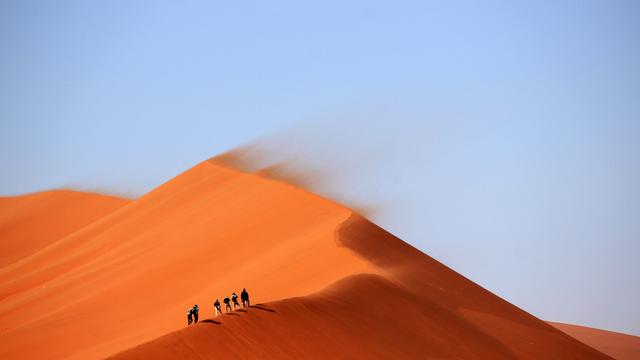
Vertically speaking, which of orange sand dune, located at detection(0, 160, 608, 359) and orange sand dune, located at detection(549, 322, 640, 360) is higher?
orange sand dune, located at detection(549, 322, 640, 360)

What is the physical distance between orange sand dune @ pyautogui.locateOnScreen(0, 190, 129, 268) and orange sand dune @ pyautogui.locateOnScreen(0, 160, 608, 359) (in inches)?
564

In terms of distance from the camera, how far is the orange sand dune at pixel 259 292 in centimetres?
2567

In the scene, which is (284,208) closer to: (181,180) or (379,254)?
(379,254)

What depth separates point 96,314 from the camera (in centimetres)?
3709

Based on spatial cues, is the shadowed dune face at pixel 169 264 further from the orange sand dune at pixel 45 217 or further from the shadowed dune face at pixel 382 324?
the orange sand dune at pixel 45 217

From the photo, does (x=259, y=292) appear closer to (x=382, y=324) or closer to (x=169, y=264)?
(x=382, y=324)

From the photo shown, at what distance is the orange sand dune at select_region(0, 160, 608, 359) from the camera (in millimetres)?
25672

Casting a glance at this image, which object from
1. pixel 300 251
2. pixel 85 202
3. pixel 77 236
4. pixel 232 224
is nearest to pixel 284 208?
pixel 232 224

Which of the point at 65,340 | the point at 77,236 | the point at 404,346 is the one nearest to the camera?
the point at 404,346

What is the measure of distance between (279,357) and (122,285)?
18140 mm

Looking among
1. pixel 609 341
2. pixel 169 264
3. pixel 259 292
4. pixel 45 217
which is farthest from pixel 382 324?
pixel 45 217

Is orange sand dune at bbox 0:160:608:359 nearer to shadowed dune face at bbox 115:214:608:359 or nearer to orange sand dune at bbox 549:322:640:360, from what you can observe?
shadowed dune face at bbox 115:214:608:359

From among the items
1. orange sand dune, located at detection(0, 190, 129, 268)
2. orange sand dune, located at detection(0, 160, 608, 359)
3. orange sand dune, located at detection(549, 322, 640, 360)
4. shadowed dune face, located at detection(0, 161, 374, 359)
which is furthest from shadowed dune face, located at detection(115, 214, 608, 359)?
orange sand dune, located at detection(0, 190, 129, 268)

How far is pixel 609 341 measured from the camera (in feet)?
204
